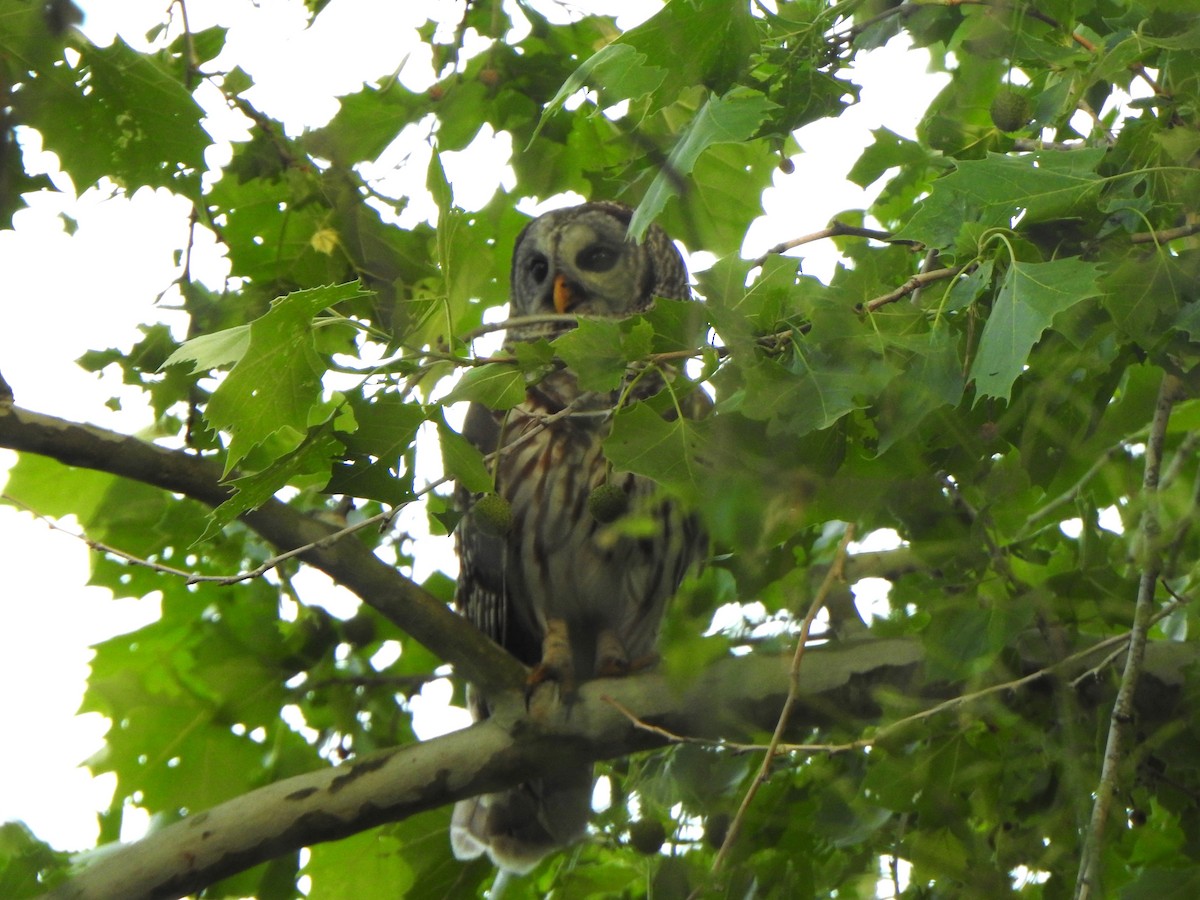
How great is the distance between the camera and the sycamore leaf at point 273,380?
5.42ft

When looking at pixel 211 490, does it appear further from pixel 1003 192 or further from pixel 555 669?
pixel 1003 192

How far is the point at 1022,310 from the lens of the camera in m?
1.56

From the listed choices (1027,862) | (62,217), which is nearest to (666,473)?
(1027,862)

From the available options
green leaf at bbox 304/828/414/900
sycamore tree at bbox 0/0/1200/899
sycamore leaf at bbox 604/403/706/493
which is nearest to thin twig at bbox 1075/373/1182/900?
sycamore tree at bbox 0/0/1200/899

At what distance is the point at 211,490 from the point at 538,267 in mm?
2108

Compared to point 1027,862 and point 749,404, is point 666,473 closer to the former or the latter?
point 749,404

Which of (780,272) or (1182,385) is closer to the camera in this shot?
(780,272)

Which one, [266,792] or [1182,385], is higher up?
[1182,385]

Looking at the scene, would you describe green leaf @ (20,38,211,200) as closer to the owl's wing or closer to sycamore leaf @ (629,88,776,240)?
sycamore leaf @ (629,88,776,240)

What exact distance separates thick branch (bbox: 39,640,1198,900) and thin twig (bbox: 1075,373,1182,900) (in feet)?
1.79

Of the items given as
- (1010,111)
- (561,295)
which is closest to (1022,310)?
(1010,111)

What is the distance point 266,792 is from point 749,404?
1.49 m

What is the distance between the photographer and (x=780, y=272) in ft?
5.72

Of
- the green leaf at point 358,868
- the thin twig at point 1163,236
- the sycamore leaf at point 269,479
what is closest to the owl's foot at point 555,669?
the green leaf at point 358,868
